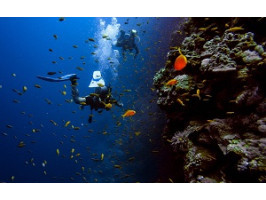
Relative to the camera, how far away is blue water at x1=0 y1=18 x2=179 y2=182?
14484 mm

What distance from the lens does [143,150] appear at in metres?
14.5

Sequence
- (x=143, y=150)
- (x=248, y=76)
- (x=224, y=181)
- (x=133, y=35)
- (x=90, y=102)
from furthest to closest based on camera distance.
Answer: (x=143, y=150) → (x=133, y=35) → (x=90, y=102) → (x=248, y=76) → (x=224, y=181)

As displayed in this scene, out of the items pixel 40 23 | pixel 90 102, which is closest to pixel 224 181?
pixel 90 102

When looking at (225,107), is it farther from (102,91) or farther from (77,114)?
(77,114)

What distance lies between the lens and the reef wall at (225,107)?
12.2ft

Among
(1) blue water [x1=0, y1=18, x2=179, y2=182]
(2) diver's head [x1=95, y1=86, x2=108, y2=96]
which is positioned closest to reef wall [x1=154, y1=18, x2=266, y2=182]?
(1) blue water [x1=0, y1=18, x2=179, y2=182]

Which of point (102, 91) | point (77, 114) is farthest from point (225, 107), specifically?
point (77, 114)

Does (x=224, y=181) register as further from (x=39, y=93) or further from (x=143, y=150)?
(x=39, y=93)

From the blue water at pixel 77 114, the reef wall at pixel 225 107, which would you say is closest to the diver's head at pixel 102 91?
the blue water at pixel 77 114

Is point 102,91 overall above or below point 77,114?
above

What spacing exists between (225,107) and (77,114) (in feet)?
172

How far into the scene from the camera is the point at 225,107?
4.67 meters

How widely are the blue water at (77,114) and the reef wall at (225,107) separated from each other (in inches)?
95.4
